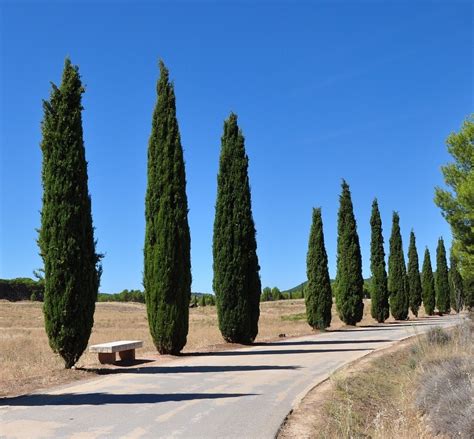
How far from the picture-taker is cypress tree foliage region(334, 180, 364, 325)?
120ft

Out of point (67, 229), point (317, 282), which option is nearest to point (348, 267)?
point (317, 282)

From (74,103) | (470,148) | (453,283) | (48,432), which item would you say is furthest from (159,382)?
(453,283)

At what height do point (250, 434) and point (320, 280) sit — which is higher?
point (320, 280)

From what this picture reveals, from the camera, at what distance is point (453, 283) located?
66.0 m

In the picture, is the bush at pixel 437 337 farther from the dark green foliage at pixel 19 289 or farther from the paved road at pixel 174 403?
the dark green foliage at pixel 19 289

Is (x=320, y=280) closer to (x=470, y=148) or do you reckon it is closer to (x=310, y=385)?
(x=470, y=148)

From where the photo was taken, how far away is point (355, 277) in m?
37.1

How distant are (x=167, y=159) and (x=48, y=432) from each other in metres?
12.2

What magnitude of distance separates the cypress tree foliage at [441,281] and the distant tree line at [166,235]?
35.2 meters

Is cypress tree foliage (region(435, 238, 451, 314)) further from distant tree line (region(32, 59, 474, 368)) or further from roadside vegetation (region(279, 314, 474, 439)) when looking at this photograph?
roadside vegetation (region(279, 314, 474, 439))

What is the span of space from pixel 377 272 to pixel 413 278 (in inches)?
508

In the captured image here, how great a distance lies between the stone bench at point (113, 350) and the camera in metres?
13.9

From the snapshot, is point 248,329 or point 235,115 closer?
point 248,329

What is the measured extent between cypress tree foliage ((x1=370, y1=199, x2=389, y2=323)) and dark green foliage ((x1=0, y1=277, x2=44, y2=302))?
6267 cm
